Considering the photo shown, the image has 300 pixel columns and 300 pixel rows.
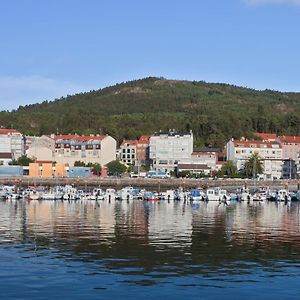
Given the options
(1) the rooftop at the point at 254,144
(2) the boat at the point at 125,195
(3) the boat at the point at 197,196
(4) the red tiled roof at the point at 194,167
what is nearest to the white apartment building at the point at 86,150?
(4) the red tiled roof at the point at 194,167

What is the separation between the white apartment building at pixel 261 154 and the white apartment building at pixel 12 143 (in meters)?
36.1

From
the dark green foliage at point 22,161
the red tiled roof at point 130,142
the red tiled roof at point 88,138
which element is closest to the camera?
the dark green foliage at point 22,161

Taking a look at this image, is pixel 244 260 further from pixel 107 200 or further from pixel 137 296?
pixel 107 200

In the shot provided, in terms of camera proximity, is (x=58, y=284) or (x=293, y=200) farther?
(x=293, y=200)

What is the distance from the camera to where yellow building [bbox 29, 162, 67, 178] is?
107625 mm

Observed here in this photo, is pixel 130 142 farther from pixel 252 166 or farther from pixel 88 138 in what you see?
pixel 252 166

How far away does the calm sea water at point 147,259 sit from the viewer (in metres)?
20.8

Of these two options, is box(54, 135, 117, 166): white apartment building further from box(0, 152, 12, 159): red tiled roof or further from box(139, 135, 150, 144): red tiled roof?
box(0, 152, 12, 159): red tiled roof

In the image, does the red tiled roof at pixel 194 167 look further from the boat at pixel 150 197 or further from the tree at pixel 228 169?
the boat at pixel 150 197

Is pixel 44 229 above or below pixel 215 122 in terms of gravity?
below

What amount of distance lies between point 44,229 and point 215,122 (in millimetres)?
108757

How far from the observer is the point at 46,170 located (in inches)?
4279

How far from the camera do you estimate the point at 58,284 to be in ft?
70.3

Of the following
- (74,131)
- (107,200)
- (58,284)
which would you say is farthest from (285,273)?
(74,131)
